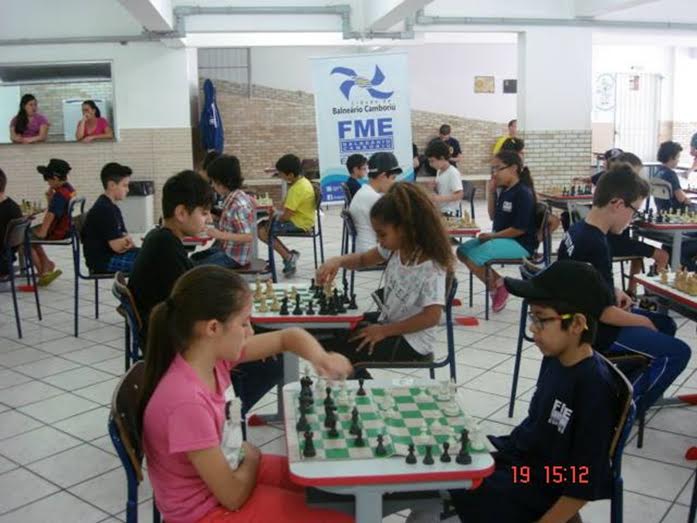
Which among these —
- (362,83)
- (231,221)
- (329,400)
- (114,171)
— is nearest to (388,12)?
(362,83)

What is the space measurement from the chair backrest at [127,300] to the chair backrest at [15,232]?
2494mm

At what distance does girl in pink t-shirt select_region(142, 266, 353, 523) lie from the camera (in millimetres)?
1810

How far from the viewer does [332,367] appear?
208 centimetres

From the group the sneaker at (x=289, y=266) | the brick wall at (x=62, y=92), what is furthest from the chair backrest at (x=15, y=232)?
the brick wall at (x=62, y=92)

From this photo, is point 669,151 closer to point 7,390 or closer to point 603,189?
point 603,189

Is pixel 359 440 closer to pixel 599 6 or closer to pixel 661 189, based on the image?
pixel 661 189

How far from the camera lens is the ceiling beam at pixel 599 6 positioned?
8.98 m

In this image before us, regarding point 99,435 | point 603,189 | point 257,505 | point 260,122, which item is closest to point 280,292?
point 99,435

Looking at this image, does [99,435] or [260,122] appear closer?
[99,435]

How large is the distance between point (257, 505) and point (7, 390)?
3163 millimetres

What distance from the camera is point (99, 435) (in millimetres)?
3791

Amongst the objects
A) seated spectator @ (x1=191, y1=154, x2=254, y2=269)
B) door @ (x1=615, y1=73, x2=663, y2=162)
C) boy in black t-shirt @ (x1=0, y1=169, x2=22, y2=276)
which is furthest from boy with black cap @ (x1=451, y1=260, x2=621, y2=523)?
door @ (x1=615, y1=73, x2=663, y2=162)

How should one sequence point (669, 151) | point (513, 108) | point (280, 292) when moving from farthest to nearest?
point (513, 108) → point (669, 151) → point (280, 292)
